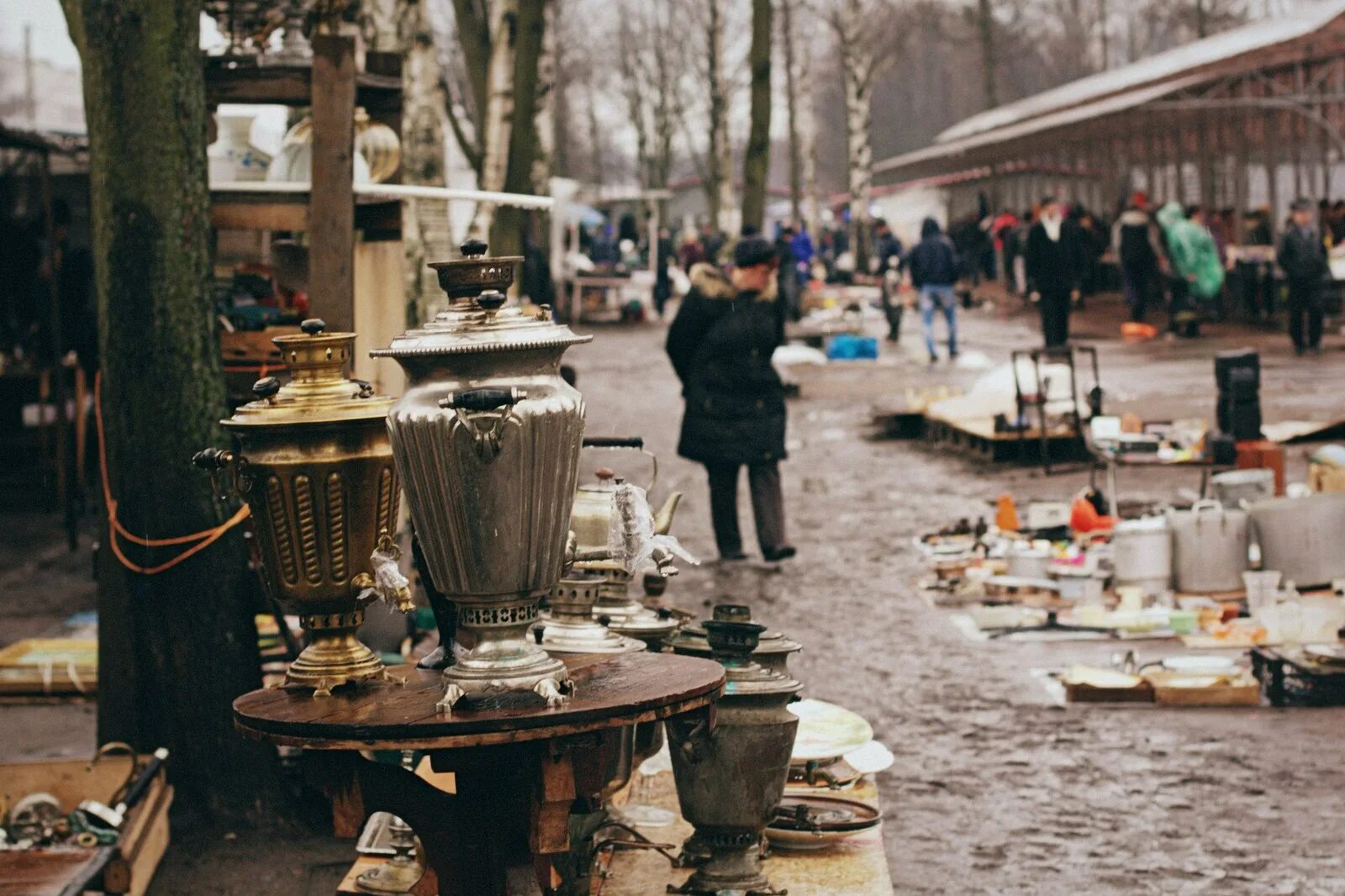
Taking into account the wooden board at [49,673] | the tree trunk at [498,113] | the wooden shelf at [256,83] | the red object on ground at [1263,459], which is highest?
the tree trunk at [498,113]

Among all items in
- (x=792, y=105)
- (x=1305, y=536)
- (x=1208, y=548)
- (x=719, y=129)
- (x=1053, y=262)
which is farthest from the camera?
(x=792, y=105)

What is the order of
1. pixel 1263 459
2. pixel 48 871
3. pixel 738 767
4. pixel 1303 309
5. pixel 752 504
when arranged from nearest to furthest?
pixel 738 767 < pixel 48 871 < pixel 752 504 < pixel 1263 459 < pixel 1303 309

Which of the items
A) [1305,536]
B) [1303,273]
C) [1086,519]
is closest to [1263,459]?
[1086,519]

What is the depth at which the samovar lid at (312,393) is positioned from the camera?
428 centimetres

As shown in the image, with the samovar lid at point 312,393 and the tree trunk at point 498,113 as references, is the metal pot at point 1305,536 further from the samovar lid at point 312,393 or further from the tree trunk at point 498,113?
the tree trunk at point 498,113

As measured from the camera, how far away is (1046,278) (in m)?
23.4

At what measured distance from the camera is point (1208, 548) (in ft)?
33.9

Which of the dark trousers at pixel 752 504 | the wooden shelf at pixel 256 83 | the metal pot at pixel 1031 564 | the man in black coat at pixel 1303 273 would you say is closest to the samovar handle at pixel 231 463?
the wooden shelf at pixel 256 83

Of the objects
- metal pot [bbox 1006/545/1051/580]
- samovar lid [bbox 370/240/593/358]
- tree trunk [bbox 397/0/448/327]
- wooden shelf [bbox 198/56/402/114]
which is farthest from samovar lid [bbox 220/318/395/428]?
tree trunk [bbox 397/0/448/327]

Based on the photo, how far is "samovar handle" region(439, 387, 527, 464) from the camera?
3746mm

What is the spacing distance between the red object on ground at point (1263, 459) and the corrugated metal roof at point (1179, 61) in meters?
13.5

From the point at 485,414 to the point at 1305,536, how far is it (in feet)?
24.3

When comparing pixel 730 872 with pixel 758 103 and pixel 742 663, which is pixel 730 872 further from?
pixel 758 103

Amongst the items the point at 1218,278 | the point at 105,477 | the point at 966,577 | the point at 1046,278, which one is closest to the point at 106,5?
the point at 105,477
